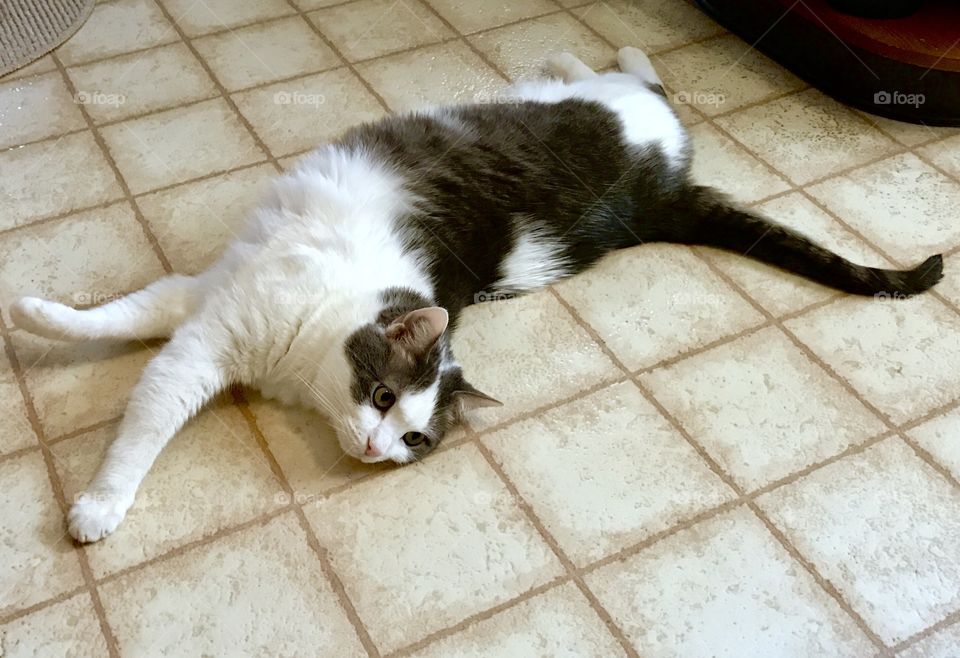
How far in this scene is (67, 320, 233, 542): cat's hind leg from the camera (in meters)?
1.59

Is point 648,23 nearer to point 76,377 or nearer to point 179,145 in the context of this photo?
point 179,145

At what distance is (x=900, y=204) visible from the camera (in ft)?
8.11

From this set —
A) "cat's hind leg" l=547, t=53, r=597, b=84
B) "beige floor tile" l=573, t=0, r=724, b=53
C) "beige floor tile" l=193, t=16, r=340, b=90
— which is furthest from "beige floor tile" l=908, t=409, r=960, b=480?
"beige floor tile" l=193, t=16, r=340, b=90

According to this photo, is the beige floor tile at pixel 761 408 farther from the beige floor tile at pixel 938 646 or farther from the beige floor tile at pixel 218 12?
the beige floor tile at pixel 218 12

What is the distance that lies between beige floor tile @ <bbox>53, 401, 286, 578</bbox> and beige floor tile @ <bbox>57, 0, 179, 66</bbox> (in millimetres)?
1485

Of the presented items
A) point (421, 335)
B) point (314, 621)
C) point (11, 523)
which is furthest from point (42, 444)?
point (421, 335)

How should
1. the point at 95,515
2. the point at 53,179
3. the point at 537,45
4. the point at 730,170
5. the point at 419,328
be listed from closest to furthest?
the point at 95,515 → the point at 419,328 → the point at 53,179 → the point at 730,170 → the point at 537,45

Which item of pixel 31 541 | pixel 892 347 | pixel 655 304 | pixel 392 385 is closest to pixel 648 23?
pixel 655 304

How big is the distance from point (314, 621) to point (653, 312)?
108 cm

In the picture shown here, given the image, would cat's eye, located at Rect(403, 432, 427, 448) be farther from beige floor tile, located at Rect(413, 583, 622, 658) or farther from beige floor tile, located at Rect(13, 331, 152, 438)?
beige floor tile, located at Rect(13, 331, 152, 438)

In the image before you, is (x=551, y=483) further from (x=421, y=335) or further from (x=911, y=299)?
(x=911, y=299)

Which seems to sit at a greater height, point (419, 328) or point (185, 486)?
point (419, 328)

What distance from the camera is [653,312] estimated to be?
2143 mm

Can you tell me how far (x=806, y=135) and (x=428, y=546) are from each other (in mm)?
1786
